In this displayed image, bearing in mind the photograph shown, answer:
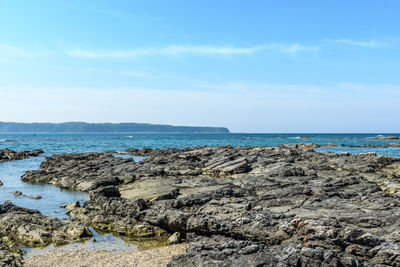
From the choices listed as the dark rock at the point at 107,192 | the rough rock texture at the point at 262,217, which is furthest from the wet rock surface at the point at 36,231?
the dark rock at the point at 107,192

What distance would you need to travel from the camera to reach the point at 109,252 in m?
13.9

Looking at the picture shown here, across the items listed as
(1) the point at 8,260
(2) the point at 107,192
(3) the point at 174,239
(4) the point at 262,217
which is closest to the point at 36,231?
(1) the point at 8,260

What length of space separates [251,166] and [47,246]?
23967 millimetres

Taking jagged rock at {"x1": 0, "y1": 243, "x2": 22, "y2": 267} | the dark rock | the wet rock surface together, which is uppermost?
the dark rock

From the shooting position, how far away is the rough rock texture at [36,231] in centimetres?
1534

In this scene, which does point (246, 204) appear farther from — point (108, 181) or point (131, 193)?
point (108, 181)

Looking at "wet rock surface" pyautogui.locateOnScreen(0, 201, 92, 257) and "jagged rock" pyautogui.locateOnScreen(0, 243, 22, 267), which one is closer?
"jagged rock" pyautogui.locateOnScreen(0, 243, 22, 267)

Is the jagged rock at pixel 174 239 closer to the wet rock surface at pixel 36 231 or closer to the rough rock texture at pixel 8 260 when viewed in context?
the wet rock surface at pixel 36 231

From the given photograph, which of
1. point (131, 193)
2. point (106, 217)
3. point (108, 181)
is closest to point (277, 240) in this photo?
point (106, 217)

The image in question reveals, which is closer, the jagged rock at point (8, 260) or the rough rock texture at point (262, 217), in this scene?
the rough rock texture at point (262, 217)

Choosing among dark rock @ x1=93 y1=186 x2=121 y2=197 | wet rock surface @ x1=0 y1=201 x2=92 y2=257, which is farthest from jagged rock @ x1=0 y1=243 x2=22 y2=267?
dark rock @ x1=93 y1=186 x2=121 y2=197

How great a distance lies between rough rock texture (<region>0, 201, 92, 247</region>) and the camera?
1534cm

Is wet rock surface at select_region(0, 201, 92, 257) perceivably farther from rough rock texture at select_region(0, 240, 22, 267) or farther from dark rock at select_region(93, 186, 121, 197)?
dark rock at select_region(93, 186, 121, 197)

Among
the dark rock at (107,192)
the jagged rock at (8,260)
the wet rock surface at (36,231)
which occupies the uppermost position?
the dark rock at (107,192)
